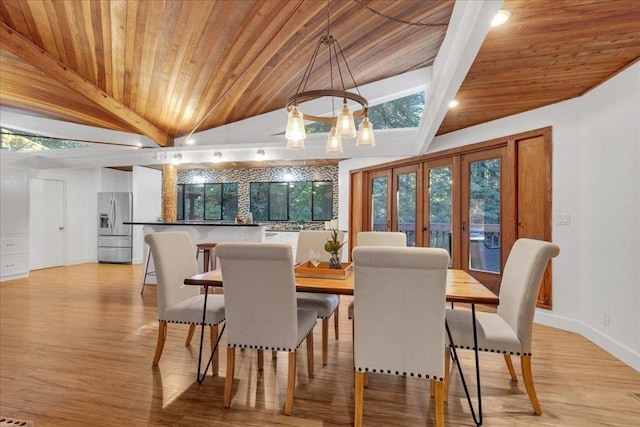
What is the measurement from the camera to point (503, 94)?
3.31m

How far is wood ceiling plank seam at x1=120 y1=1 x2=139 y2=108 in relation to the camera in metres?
2.89

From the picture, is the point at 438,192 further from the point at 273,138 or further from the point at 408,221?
the point at 273,138

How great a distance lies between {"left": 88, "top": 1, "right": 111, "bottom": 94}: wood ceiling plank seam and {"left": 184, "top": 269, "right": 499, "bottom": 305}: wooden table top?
252 cm

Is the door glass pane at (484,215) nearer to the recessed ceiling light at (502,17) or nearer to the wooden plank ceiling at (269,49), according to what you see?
the wooden plank ceiling at (269,49)

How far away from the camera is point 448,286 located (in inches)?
80.8

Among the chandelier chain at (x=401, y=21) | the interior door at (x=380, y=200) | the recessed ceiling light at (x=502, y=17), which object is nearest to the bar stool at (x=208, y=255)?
the interior door at (x=380, y=200)

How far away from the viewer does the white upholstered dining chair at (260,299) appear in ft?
6.11

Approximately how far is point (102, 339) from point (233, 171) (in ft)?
18.7

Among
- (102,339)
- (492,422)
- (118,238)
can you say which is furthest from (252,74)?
(118,238)

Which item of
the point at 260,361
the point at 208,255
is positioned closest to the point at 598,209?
the point at 260,361

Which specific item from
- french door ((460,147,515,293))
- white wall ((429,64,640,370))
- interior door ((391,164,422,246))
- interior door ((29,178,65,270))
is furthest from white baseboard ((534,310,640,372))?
interior door ((29,178,65,270))

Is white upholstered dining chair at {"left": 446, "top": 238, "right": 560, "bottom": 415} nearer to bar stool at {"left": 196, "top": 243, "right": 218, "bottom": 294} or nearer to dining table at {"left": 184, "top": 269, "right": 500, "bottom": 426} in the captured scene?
dining table at {"left": 184, "top": 269, "right": 500, "bottom": 426}

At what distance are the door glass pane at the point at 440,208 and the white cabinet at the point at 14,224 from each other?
7.26 metres

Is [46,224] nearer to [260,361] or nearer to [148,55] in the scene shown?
[148,55]
